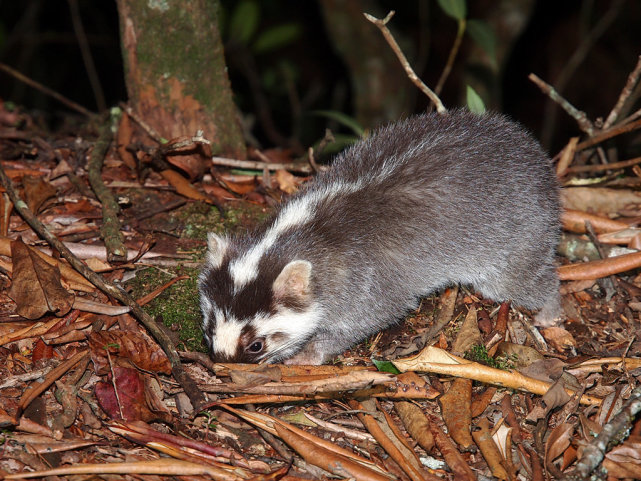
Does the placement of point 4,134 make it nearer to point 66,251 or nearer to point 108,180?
point 108,180

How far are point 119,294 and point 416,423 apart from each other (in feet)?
6.91

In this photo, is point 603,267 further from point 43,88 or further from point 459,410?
point 43,88

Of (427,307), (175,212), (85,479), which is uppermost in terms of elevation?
(175,212)

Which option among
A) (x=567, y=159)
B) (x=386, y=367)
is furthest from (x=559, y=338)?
(x=567, y=159)

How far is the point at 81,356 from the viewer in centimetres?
411

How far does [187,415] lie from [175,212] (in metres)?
2.04

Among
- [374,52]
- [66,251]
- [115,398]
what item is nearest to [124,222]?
[66,251]

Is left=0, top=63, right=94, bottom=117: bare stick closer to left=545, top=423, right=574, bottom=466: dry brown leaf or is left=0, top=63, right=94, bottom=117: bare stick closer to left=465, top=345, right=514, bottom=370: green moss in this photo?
left=465, top=345, right=514, bottom=370: green moss

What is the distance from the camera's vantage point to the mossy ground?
4.67 meters

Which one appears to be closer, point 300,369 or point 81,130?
point 300,369

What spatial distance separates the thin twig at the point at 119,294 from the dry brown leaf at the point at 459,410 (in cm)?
153

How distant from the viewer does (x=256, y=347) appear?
4566 millimetres

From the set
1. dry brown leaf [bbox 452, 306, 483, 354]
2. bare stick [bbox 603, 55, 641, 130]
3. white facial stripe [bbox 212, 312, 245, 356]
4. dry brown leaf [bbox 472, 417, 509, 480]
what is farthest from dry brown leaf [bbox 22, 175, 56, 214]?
bare stick [bbox 603, 55, 641, 130]

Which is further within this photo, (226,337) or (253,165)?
(253,165)
